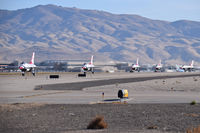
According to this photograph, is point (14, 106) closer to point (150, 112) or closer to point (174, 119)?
point (150, 112)

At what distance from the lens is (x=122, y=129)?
2197 centimetres

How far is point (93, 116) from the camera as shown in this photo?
2841 centimetres

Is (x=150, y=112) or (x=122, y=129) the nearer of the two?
(x=122, y=129)

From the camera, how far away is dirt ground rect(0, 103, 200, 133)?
22.7 m

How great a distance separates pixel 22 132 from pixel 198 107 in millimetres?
17337

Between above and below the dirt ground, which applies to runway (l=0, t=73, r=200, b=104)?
above

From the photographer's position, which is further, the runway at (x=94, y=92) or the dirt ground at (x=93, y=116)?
the runway at (x=94, y=92)

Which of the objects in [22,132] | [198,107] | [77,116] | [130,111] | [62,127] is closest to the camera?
[22,132]

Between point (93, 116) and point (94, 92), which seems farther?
point (94, 92)

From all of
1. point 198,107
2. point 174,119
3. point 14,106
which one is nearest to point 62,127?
point 174,119

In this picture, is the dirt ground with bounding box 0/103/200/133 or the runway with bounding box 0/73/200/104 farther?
the runway with bounding box 0/73/200/104

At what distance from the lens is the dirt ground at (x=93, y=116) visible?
74.5 ft

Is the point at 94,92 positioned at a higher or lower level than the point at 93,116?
higher

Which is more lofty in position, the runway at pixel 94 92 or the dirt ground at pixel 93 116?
the runway at pixel 94 92
